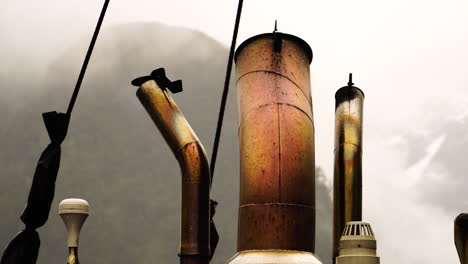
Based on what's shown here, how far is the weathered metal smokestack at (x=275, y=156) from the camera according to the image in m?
4.95

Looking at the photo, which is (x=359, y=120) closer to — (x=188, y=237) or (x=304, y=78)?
(x=304, y=78)

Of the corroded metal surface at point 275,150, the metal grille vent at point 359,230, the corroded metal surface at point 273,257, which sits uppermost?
the corroded metal surface at point 275,150

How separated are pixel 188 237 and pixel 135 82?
4.44 ft

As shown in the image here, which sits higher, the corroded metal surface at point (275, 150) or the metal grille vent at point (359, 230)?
the corroded metal surface at point (275, 150)

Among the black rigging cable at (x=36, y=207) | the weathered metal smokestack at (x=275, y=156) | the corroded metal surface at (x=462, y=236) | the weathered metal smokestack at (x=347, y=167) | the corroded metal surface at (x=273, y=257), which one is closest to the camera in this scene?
the corroded metal surface at (x=462, y=236)

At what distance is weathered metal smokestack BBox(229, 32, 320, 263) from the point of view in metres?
4.95

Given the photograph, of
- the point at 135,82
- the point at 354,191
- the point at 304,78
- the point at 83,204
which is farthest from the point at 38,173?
the point at 354,191

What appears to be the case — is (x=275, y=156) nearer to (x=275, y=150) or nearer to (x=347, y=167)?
(x=275, y=150)

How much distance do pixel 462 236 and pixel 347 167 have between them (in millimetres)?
3441

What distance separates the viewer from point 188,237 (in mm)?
4246

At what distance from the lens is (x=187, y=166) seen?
14.8 feet

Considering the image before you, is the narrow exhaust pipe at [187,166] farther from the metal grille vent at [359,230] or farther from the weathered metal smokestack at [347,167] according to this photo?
the weathered metal smokestack at [347,167]

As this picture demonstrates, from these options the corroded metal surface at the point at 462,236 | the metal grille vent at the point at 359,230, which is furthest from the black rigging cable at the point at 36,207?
the corroded metal surface at the point at 462,236

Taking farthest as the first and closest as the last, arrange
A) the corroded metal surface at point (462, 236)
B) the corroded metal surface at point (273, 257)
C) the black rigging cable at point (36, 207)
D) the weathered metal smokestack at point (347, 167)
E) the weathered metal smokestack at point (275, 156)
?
the weathered metal smokestack at point (347, 167) < the weathered metal smokestack at point (275, 156) < the corroded metal surface at point (273, 257) < the black rigging cable at point (36, 207) < the corroded metal surface at point (462, 236)
